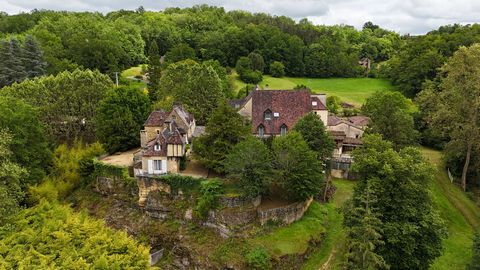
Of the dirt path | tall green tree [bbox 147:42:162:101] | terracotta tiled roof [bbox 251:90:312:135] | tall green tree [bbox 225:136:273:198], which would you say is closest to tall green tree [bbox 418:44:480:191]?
terracotta tiled roof [bbox 251:90:312:135]

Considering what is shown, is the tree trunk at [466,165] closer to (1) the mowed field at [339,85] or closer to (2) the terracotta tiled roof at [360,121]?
(2) the terracotta tiled roof at [360,121]

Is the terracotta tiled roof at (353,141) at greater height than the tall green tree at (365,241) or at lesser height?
greater

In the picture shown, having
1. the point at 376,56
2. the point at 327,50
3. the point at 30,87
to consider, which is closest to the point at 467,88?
the point at 30,87

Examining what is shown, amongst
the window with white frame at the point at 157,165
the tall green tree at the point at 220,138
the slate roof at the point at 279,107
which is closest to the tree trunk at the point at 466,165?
the slate roof at the point at 279,107

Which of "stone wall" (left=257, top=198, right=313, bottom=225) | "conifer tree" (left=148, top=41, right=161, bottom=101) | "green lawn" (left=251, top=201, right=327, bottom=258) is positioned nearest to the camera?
"green lawn" (left=251, top=201, right=327, bottom=258)

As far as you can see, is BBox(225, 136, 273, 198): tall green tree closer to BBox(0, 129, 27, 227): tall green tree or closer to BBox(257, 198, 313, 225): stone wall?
BBox(257, 198, 313, 225): stone wall

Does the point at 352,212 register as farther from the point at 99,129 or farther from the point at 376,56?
the point at 376,56
